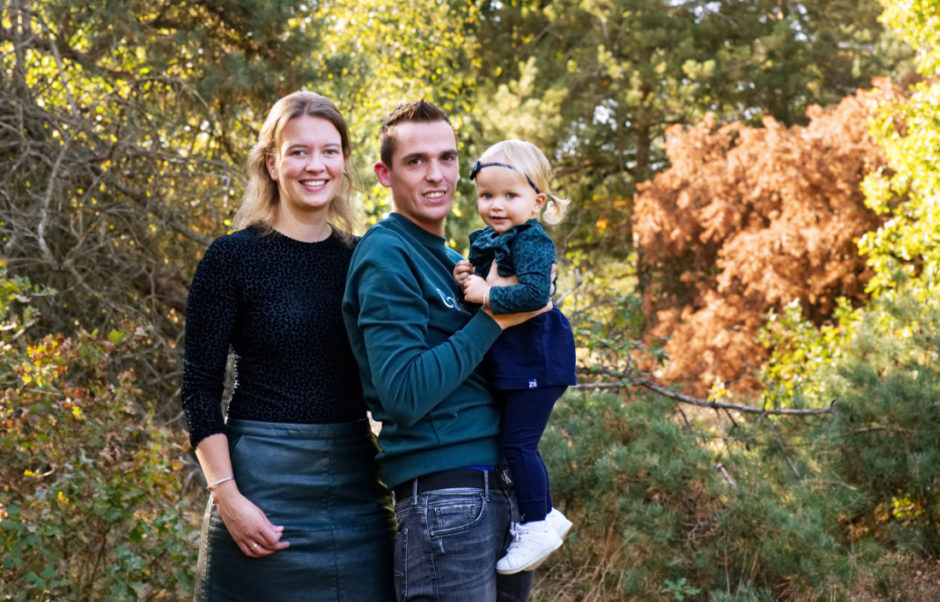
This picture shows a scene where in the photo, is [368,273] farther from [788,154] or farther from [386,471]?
[788,154]

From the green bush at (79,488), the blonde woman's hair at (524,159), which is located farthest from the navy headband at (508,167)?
the green bush at (79,488)

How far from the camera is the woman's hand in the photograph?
2094mm

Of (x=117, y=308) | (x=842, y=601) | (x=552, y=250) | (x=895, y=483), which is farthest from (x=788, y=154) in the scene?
(x=552, y=250)

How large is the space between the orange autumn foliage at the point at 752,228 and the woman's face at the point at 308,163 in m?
7.32

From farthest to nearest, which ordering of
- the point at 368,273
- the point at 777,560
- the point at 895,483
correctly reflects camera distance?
1. the point at 895,483
2. the point at 777,560
3. the point at 368,273

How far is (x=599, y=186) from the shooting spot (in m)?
14.3

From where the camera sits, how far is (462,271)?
2.25 metres

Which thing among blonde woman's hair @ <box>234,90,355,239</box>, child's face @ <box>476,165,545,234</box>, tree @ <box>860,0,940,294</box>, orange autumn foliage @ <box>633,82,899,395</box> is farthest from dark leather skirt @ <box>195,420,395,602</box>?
orange autumn foliage @ <box>633,82,899,395</box>

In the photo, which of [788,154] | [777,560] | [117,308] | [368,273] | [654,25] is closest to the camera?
[368,273]

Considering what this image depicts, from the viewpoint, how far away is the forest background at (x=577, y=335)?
12.2 ft

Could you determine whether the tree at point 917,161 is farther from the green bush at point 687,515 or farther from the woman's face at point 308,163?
the woman's face at point 308,163

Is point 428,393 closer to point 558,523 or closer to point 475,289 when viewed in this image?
point 475,289

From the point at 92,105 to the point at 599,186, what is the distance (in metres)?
9.89

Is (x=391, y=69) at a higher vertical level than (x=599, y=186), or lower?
higher
